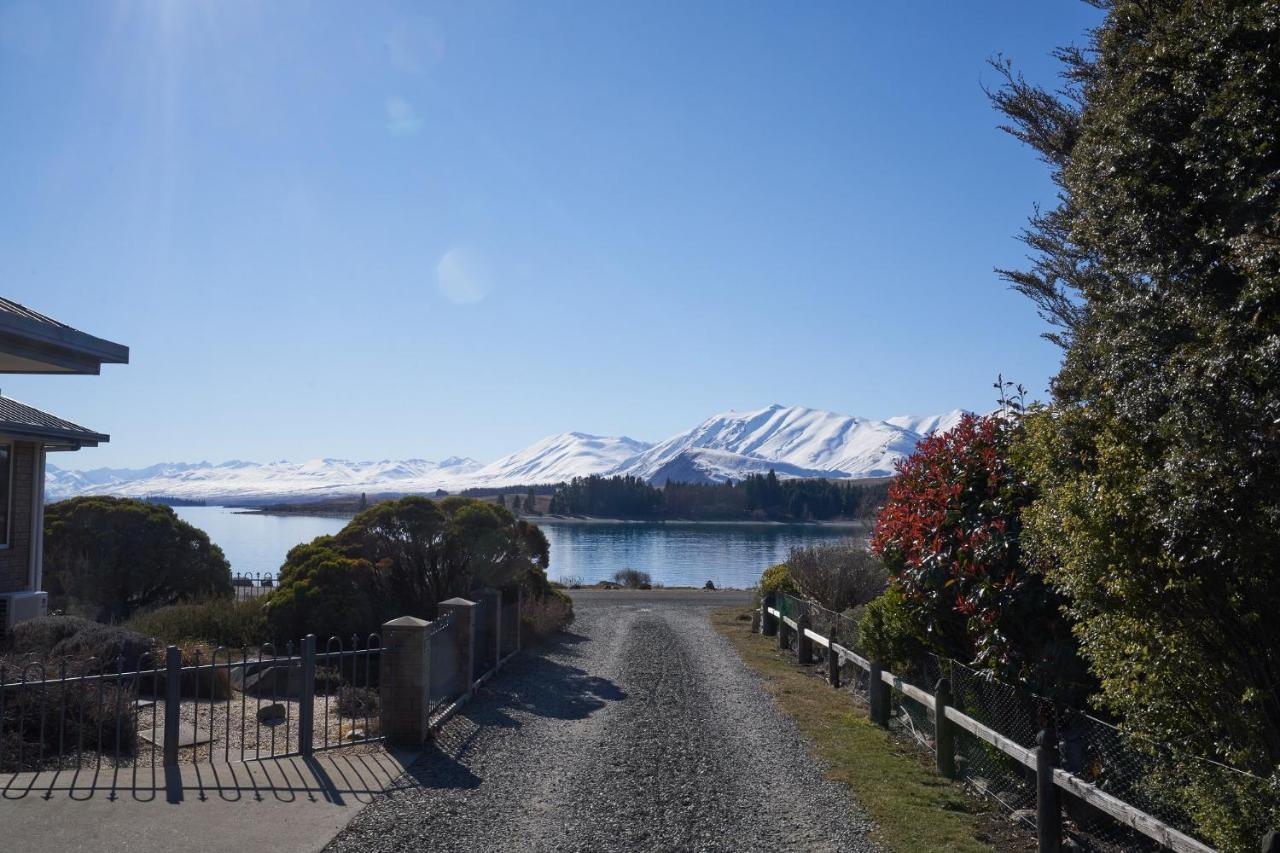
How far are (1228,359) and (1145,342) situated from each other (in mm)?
750

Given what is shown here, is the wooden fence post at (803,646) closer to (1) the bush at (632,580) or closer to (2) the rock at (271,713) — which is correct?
(2) the rock at (271,713)

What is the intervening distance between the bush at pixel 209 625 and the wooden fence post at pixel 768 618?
34.7 ft

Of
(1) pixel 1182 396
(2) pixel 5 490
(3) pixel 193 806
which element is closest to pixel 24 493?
(2) pixel 5 490

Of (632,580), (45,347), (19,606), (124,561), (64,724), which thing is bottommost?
(632,580)

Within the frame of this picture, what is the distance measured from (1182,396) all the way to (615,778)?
19.2 feet

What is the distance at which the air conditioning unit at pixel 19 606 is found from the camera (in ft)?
53.0

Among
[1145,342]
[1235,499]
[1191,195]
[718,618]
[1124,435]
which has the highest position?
[1191,195]

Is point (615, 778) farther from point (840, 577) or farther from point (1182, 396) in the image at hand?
point (840, 577)

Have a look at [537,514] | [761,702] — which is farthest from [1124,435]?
[537,514]

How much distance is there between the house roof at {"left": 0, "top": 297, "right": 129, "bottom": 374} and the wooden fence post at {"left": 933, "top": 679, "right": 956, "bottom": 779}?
7.12m

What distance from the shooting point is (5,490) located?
16.7 metres

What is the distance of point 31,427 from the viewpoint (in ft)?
54.0

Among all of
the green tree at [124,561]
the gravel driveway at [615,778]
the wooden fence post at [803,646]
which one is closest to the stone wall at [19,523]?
the green tree at [124,561]

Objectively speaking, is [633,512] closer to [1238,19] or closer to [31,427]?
[31,427]
